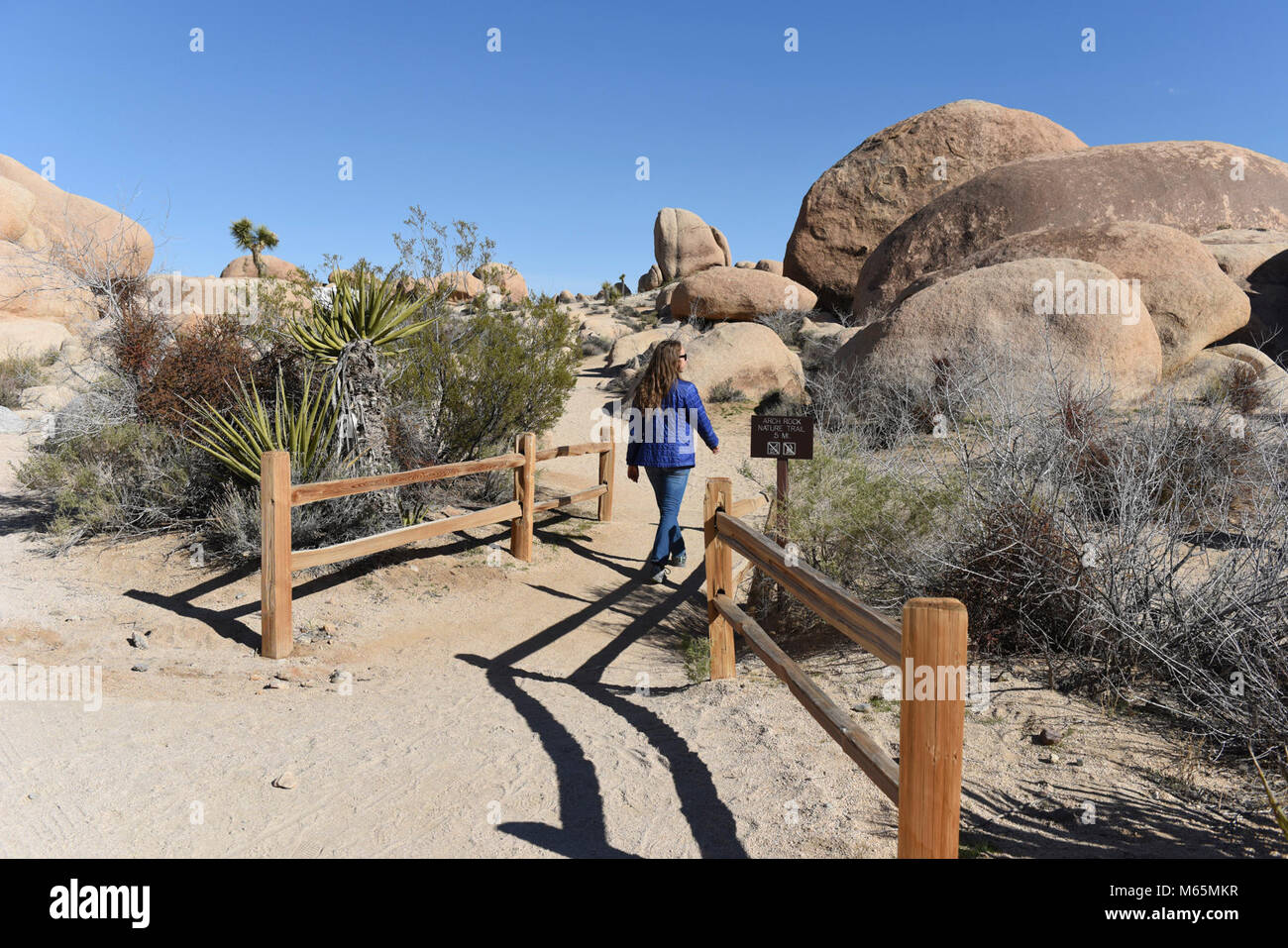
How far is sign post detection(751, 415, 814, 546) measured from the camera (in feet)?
19.2

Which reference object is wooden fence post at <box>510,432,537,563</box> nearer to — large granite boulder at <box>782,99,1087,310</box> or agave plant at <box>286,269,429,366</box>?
agave plant at <box>286,269,429,366</box>

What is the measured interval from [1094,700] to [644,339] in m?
18.9

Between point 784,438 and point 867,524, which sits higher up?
point 784,438

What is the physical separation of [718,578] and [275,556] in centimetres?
293

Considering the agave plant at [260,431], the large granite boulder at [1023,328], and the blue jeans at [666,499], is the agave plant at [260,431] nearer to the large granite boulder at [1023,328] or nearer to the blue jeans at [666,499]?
the blue jeans at [666,499]

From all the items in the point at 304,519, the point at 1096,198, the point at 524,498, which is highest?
the point at 1096,198

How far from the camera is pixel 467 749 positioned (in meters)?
4.05

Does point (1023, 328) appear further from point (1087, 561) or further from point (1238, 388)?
point (1087, 561)

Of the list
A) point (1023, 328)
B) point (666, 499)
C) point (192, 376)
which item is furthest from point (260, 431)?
point (1023, 328)

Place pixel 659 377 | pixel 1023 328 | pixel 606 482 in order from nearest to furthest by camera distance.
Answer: pixel 659 377 → pixel 606 482 → pixel 1023 328

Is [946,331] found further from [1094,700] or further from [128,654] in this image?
[128,654]

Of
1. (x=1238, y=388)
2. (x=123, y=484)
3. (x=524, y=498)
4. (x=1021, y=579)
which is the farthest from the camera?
(x=1238, y=388)

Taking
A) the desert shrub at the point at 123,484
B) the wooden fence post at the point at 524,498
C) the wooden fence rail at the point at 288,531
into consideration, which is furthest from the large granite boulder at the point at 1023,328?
the desert shrub at the point at 123,484
